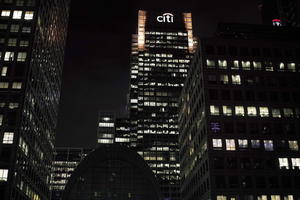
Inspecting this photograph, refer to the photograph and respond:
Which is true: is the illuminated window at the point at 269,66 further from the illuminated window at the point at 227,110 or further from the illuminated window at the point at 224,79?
the illuminated window at the point at 227,110

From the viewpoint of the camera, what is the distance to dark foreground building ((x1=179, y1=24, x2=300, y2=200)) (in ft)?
255

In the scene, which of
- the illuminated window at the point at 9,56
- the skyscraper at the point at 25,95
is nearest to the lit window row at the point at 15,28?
the skyscraper at the point at 25,95

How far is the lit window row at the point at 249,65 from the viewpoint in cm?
8988

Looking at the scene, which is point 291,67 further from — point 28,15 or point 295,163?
point 28,15

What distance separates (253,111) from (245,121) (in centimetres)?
377

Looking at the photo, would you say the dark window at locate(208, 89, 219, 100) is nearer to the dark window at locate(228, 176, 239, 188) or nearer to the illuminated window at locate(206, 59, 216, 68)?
the illuminated window at locate(206, 59, 216, 68)

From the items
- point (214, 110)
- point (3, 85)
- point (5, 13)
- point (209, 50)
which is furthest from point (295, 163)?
point (5, 13)

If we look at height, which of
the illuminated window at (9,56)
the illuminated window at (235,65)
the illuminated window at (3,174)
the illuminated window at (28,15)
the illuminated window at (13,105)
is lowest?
the illuminated window at (3,174)

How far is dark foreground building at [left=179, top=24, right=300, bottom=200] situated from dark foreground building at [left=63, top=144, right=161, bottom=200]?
4040cm

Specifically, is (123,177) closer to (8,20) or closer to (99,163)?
(99,163)

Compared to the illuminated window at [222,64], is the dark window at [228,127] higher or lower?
lower

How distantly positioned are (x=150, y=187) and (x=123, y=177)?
1165 cm

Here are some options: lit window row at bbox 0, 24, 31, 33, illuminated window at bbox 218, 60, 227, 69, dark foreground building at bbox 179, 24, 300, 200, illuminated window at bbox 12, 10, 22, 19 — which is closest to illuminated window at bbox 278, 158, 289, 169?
dark foreground building at bbox 179, 24, 300, 200

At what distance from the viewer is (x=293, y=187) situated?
256 feet
